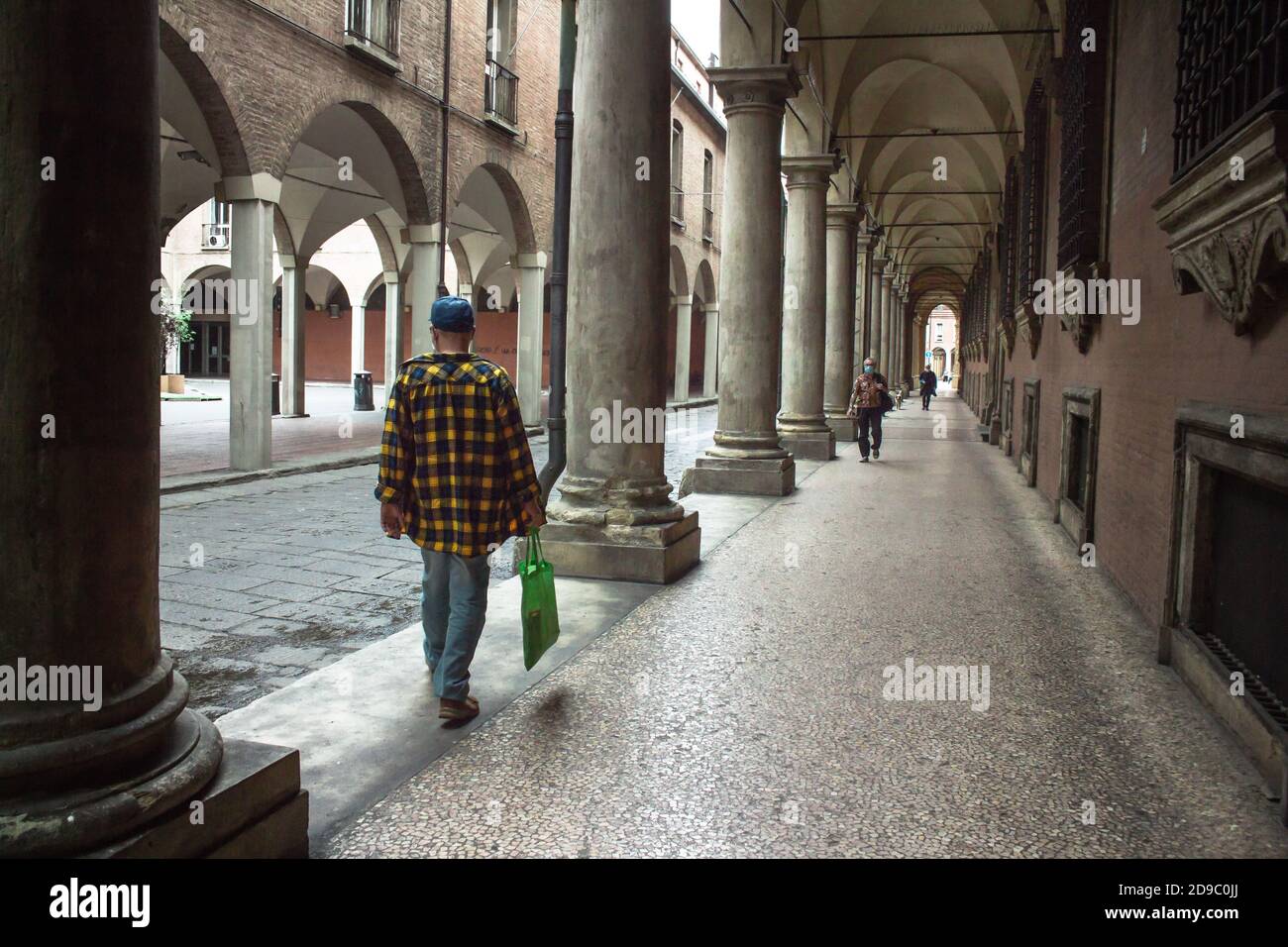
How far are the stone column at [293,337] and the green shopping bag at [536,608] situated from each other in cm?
1769

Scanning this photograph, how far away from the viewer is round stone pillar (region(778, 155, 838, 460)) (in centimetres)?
1458

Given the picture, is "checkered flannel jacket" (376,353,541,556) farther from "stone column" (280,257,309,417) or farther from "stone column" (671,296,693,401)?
"stone column" (671,296,693,401)

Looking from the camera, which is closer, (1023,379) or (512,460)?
(512,460)

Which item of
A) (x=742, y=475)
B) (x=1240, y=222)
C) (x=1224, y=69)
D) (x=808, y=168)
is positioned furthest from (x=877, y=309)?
(x=1240, y=222)

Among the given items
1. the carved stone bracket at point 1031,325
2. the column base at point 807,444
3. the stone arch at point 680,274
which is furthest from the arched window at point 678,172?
the carved stone bracket at point 1031,325

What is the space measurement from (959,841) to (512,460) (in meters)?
2.01

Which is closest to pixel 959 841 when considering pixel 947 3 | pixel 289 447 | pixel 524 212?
pixel 289 447

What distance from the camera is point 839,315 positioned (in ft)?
61.8

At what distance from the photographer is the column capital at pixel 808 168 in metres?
14.8

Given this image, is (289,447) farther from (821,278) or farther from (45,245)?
(45,245)

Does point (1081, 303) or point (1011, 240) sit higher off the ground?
point (1011, 240)

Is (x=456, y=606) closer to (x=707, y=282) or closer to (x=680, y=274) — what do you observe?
(x=680, y=274)

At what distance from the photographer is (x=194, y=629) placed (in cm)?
545

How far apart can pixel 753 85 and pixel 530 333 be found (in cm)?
1008
